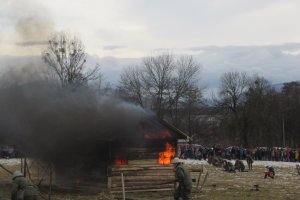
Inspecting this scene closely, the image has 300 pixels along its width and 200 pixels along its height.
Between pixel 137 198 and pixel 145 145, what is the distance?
297cm

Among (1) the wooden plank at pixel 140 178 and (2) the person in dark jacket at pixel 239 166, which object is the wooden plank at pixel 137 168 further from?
(2) the person in dark jacket at pixel 239 166

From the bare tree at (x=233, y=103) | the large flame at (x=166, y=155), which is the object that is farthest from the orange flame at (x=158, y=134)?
the bare tree at (x=233, y=103)

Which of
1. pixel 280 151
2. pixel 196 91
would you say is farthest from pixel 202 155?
pixel 196 91

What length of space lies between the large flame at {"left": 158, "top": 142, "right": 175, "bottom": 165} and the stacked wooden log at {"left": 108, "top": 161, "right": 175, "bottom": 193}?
483 mm

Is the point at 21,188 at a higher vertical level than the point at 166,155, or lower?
lower

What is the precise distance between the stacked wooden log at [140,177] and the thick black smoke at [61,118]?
114 centimetres

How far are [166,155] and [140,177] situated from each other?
1.71 meters

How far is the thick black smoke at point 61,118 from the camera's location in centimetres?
1972

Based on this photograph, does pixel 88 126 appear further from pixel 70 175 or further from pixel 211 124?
pixel 211 124

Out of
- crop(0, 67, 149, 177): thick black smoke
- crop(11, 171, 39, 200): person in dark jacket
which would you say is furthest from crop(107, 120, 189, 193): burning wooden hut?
crop(11, 171, 39, 200): person in dark jacket

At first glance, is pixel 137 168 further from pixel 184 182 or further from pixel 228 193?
pixel 184 182

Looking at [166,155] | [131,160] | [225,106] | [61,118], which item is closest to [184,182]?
[131,160]

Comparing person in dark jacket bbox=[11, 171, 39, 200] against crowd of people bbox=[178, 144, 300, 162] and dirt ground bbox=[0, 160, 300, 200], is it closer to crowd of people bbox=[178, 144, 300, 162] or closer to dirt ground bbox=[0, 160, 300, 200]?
dirt ground bbox=[0, 160, 300, 200]

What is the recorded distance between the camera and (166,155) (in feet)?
68.5
